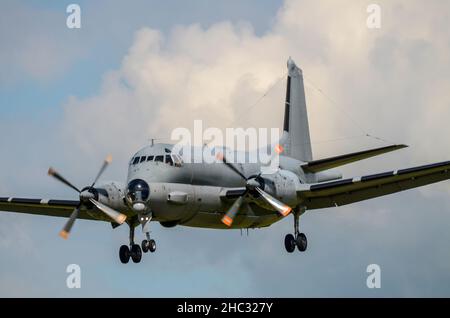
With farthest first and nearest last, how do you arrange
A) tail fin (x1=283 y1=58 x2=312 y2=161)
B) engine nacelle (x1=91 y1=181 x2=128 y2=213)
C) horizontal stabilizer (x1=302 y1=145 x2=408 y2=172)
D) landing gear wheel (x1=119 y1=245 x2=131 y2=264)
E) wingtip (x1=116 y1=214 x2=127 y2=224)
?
tail fin (x1=283 y1=58 x2=312 y2=161)
horizontal stabilizer (x1=302 y1=145 x2=408 y2=172)
landing gear wheel (x1=119 y1=245 x2=131 y2=264)
engine nacelle (x1=91 y1=181 x2=128 y2=213)
wingtip (x1=116 y1=214 x2=127 y2=224)

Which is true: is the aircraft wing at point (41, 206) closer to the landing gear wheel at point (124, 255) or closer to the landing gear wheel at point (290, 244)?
the landing gear wheel at point (124, 255)

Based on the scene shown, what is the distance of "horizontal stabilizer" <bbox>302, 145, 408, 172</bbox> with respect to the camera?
40.2 meters

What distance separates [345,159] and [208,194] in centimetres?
660

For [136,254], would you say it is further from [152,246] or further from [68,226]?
[68,226]

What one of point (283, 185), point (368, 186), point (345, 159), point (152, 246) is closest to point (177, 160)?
point (152, 246)

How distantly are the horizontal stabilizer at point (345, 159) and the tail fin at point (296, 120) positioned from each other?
465 cm

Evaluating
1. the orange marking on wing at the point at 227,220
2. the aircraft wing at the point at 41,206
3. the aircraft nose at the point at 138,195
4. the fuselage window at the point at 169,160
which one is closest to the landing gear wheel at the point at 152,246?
the aircraft nose at the point at 138,195

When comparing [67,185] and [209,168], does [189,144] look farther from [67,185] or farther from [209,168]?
[67,185]

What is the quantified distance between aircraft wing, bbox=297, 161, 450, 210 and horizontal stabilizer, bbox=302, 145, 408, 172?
135cm

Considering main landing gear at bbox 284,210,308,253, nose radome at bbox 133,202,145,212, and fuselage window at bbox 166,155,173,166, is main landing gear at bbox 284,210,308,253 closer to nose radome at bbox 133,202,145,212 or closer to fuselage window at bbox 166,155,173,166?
fuselage window at bbox 166,155,173,166

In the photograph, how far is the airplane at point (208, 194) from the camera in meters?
37.6

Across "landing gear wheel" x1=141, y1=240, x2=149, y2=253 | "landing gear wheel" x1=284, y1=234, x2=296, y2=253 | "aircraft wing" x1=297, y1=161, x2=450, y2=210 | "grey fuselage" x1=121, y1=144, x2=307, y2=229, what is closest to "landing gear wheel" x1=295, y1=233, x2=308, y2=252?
"landing gear wheel" x1=284, y1=234, x2=296, y2=253

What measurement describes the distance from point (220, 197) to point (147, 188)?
4260 millimetres
